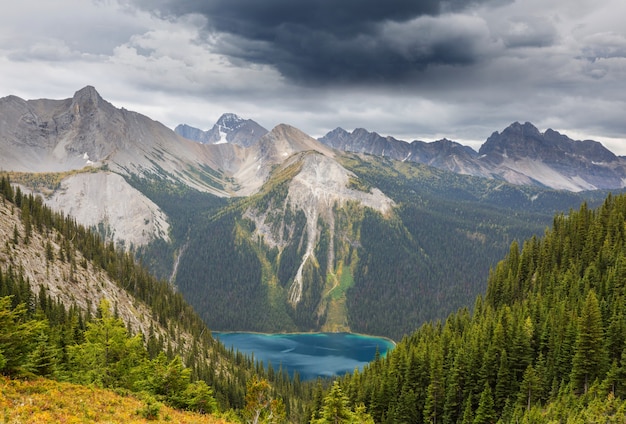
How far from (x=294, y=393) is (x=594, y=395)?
102 meters

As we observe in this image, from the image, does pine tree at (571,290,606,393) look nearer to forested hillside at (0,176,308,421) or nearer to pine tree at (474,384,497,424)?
pine tree at (474,384,497,424)

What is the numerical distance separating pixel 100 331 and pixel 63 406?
27.7 metres

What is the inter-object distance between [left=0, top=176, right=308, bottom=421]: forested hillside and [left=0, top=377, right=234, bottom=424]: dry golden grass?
88.5 inches

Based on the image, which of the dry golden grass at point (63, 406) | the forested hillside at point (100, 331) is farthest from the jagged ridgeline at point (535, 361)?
the dry golden grass at point (63, 406)

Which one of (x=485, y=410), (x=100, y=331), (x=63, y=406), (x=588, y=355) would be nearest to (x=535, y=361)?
(x=588, y=355)

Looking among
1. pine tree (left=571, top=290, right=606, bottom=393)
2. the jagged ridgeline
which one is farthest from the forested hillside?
pine tree (left=571, top=290, right=606, bottom=393)

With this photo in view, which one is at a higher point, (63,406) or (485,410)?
(63,406)

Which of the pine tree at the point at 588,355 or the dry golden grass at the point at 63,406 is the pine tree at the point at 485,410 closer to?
the pine tree at the point at 588,355

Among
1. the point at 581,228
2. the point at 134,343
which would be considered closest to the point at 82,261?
the point at 134,343

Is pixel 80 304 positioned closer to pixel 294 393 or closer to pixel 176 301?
pixel 176 301

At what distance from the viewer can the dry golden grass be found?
31973 millimetres

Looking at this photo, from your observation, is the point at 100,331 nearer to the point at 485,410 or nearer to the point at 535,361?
the point at 485,410

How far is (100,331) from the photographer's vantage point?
61.7 metres

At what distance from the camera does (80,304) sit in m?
109
